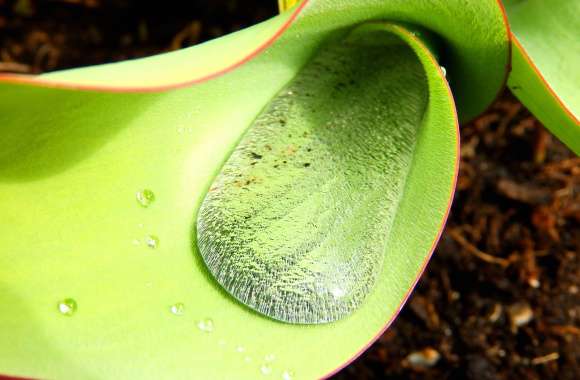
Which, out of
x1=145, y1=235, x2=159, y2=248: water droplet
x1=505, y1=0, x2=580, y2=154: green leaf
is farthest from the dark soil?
x1=145, y1=235, x2=159, y2=248: water droplet

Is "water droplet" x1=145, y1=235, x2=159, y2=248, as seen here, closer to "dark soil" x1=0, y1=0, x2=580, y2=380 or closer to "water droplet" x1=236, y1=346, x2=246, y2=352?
"water droplet" x1=236, y1=346, x2=246, y2=352

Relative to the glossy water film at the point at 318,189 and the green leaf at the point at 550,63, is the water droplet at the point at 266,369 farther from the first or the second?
the green leaf at the point at 550,63

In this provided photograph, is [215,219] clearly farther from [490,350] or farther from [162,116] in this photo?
[490,350]

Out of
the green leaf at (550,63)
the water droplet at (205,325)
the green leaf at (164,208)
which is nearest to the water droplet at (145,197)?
the green leaf at (164,208)

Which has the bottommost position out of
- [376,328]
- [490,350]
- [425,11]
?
[490,350]

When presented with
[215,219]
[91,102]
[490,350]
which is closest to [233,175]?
[215,219]
